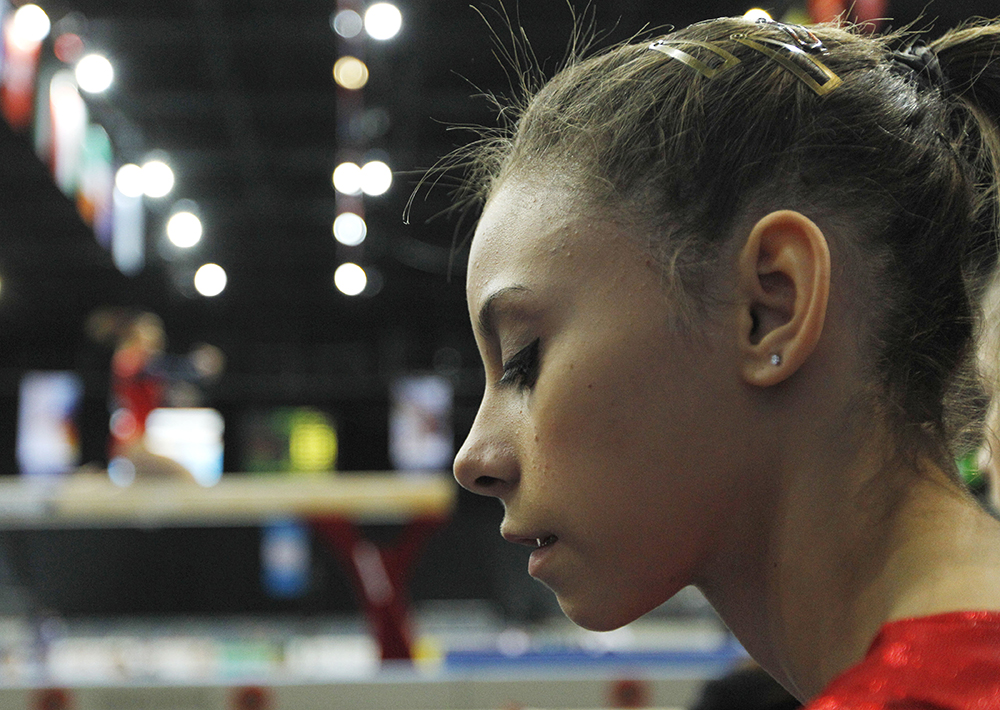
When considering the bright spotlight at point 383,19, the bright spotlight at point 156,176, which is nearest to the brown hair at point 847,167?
the bright spotlight at point 383,19

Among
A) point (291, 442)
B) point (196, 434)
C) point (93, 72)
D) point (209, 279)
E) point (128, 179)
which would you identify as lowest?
point (291, 442)

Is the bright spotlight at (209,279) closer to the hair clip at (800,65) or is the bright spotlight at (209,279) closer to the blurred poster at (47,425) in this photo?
the blurred poster at (47,425)

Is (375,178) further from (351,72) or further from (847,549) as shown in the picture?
(847,549)

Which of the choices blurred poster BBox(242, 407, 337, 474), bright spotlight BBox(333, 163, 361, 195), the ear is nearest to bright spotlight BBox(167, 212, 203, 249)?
bright spotlight BBox(333, 163, 361, 195)

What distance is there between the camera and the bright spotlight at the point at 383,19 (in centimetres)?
498

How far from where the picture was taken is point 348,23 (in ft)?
19.8

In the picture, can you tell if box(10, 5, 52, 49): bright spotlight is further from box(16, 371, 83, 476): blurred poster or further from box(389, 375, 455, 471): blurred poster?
box(16, 371, 83, 476): blurred poster

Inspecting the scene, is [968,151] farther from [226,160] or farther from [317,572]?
[317,572]

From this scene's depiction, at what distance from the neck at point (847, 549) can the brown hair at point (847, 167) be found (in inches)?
1.5

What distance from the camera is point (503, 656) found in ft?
11.5

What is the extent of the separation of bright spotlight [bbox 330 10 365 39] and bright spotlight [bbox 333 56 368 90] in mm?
321

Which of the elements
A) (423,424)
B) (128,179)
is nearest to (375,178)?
(128,179)

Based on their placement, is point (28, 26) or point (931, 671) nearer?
point (931, 671)

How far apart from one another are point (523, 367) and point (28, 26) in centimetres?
516
